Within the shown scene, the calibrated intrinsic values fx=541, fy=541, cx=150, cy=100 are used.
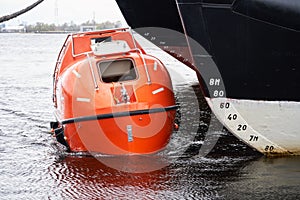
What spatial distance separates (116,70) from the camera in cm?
937

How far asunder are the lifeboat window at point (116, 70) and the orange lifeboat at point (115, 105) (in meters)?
0.02

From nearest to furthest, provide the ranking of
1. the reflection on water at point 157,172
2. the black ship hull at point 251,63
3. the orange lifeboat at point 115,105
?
the reflection on water at point 157,172
the black ship hull at point 251,63
the orange lifeboat at point 115,105

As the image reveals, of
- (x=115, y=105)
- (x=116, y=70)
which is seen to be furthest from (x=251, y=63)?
(x=116, y=70)

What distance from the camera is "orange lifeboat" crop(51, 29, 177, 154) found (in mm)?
8305

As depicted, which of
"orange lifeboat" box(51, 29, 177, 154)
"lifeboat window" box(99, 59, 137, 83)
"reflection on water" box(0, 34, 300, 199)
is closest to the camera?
"reflection on water" box(0, 34, 300, 199)

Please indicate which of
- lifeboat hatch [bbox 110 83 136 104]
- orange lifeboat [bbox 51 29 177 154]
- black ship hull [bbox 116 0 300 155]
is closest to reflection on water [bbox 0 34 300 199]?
orange lifeboat [bbox 51 29 177 154]

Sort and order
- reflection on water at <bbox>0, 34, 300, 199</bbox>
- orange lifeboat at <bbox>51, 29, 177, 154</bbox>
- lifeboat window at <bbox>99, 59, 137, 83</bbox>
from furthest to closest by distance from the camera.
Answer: lifeboat window at <bbox>99, 59, 137, 83</bbox>, orange lifeboat at <bbox>51, 29, 177, 154</bbox>, reflection on water at <bbox>0, 34, 300, 199</bbox>

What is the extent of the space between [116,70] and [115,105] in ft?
4.04

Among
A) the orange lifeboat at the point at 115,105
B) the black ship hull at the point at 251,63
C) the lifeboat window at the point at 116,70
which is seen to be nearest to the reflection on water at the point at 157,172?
the orange lifeboat at the point at 115,105

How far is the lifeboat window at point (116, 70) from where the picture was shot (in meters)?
9.20

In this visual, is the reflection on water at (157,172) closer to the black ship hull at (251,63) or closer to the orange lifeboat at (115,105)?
the orange lifeboat at (115,105)

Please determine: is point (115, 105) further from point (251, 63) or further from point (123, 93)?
point (251, 63)

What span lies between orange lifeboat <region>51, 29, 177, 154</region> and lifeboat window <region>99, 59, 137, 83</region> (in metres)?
0.02

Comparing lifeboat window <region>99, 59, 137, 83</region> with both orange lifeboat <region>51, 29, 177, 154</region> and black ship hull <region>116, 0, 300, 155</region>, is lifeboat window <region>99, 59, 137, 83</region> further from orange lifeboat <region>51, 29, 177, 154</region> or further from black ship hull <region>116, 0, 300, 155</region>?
black ship hull <region>116, 0, 300, 155</region>
